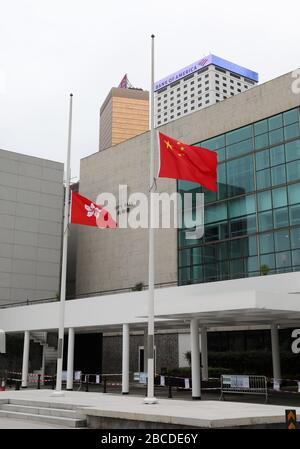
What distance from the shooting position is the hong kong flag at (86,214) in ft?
81.7

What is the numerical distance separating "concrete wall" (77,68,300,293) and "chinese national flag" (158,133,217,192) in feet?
53.2

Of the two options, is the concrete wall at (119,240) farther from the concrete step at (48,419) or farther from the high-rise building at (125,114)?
the high-rise building at (125,114)

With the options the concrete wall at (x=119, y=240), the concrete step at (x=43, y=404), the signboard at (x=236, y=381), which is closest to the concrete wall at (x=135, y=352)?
the concrete wall at (x=119, y=240)

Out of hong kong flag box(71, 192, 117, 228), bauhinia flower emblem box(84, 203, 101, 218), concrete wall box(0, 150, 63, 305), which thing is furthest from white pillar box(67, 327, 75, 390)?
concrete wall box(0, 150, 63, 305)

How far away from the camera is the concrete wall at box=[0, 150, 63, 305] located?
157 ft

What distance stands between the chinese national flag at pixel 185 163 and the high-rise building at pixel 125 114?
5422 inches

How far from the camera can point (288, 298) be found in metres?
24.1

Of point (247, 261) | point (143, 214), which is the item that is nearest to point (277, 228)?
point (247, 261)

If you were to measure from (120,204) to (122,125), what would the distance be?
400ft

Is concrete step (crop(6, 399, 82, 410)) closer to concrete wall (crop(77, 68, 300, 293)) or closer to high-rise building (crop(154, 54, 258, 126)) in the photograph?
concrete wall (crop(77, 68, 300, 293))

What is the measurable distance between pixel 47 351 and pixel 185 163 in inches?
991

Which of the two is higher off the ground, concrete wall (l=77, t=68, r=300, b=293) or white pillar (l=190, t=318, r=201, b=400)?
concrete wall (l=77, t=68, r=300, b=293)

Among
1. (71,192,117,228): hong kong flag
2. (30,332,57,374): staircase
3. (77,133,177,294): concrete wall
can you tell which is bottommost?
(30,332,57,374): staircase
